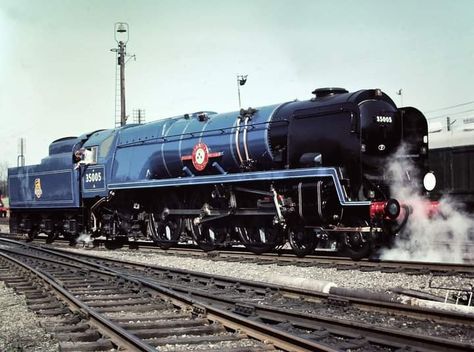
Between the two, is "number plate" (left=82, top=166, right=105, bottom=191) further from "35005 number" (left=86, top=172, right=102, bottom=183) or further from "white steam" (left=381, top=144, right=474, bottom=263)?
"white steam" (left=381, top=144, right=474, bottom=263)

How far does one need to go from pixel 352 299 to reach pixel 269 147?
589 centimetres

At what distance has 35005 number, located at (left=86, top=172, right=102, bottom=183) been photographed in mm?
16891

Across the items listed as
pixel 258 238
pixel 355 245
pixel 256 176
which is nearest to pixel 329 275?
pixel 355 245

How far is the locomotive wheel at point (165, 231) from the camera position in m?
14.7

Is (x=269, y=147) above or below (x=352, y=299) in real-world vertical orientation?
above

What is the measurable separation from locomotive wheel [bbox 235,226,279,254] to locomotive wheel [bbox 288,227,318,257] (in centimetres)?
42

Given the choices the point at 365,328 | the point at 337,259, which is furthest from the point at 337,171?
the point at 365,328

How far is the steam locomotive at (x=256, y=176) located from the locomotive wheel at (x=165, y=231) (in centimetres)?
3

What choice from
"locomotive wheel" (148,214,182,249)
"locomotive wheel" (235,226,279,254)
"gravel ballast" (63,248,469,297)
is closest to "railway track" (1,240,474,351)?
"gravel ballast" (63,248,469,297)

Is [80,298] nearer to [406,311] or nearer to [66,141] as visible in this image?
[406,311]

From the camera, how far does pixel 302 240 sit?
11.7 meters

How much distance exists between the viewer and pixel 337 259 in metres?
10.9

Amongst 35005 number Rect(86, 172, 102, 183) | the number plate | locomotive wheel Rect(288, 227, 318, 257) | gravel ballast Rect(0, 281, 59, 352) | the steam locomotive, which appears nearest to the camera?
gravel ballast Rect(0, 281, 59, 352)

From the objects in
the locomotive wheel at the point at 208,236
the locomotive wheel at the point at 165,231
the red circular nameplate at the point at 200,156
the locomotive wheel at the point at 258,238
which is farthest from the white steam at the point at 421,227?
the locomotive wheel at the point at 165,231
